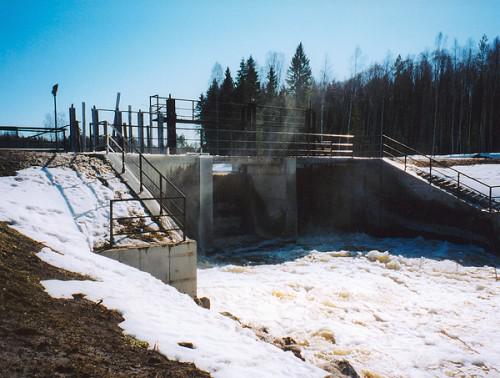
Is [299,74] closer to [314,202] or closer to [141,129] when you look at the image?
[314,202]

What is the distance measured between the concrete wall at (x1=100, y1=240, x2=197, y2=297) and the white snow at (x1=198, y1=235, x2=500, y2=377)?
1634 millimetres

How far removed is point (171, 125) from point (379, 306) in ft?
37.4

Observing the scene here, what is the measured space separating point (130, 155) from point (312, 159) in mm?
9436

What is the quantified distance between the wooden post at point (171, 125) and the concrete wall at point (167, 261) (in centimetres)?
942

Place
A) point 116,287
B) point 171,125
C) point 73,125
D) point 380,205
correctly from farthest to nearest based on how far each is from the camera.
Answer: point 380,205, point 171,125, point 73,125, point 116,287

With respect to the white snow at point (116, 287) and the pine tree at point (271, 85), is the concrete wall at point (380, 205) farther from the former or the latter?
the pine tree at point (271, 85)

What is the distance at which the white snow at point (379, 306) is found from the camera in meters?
6.78

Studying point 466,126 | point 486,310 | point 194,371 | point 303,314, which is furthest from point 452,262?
point 466,126

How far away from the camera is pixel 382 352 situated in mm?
6941

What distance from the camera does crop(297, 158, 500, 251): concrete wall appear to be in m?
14.8

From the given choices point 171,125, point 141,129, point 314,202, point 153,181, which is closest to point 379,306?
point 153,181

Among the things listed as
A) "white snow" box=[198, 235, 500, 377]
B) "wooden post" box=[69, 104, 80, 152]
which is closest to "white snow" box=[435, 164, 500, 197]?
"white snow" box=[198, 235, 500, 377]

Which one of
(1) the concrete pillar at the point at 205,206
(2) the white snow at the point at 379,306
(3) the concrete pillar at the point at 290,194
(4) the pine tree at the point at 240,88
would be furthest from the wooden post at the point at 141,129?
(4) the pine tree at the point at 240,88

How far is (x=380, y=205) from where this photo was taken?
17922 mm
